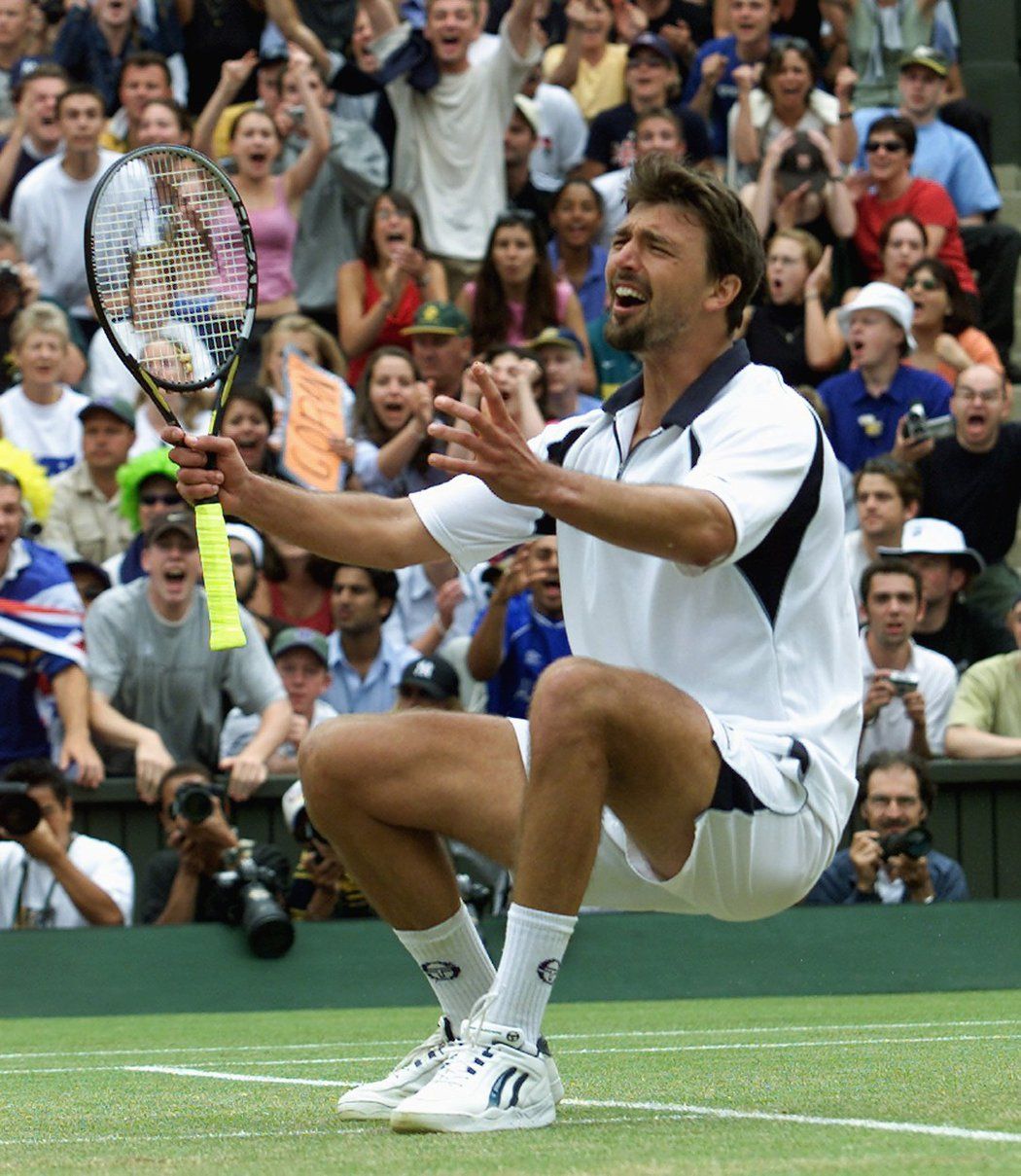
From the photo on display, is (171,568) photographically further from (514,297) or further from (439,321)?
(514,297)

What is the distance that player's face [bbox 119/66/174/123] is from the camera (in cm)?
1316

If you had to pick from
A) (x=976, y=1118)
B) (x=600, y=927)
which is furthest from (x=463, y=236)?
(x=976, y=1118)

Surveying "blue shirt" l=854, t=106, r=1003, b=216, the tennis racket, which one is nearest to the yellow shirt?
"blue shirt" l=854, t=106, r=1003, b=216

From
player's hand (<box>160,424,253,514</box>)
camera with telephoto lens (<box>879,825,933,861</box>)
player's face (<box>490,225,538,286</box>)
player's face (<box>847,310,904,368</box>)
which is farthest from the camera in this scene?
player's face (<box>490,225,538,286</box>)

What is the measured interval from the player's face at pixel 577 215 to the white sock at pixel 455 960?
851cm

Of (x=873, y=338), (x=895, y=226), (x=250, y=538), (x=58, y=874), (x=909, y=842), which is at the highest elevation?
(x=895, y=226)

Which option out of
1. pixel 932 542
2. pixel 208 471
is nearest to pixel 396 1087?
pixel 208 471

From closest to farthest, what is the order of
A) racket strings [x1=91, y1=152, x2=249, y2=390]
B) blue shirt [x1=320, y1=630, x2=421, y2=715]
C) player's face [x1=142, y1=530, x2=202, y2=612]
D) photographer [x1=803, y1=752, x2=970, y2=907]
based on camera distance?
racket strings [x1=91, y1=152, x2=249, y2=390], photographer [x1=803, y1=752, x2=970, y2=907], player's face [x1=142, y1=530, x2=202, y2=612], blue shirt [x1=320, y1=630, x2=421, y2=715]

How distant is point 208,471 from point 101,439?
6.52 meters

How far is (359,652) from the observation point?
1041 cm

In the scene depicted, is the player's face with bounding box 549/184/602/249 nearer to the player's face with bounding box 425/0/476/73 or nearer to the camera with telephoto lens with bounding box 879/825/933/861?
the player's face with bounding box 425/0/476/73

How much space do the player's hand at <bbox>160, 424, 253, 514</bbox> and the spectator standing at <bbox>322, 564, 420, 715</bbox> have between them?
5.60 m

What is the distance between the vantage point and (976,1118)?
428cm

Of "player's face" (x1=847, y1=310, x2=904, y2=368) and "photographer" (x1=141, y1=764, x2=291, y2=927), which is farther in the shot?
"player's face" (x1=847, y1=310, x2=904, y2=368)
